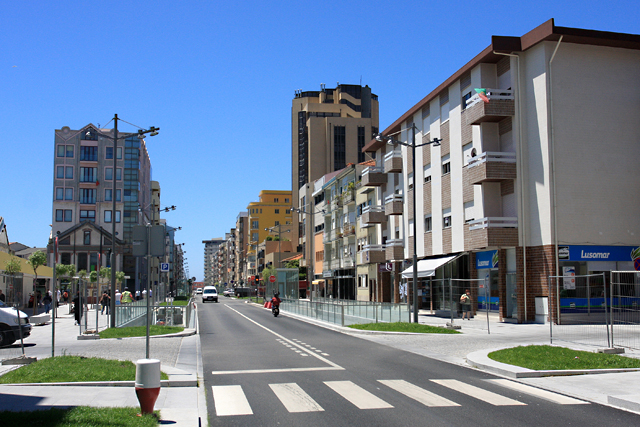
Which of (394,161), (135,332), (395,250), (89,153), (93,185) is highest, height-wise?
(89,153)

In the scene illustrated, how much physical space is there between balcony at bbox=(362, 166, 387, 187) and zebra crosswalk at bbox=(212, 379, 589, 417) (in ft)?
121

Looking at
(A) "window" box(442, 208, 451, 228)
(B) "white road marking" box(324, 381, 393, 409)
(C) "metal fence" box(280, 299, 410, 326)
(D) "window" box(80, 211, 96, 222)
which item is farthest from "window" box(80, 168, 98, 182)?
(B) "white road marking" box(324, 381, 393, 409)

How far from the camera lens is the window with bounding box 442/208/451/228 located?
1420 inches

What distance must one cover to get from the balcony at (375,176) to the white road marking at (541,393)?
1449 inches

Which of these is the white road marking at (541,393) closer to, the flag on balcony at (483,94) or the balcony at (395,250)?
the flag on balcony at (483,94)

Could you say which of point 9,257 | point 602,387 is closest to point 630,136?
point 602,387

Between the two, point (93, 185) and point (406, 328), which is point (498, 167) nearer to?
point (406, 328)

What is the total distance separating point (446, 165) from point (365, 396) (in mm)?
28314

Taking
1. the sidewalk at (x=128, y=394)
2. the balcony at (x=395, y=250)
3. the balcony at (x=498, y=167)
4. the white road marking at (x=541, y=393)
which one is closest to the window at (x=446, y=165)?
the balcony at (x=498, y=167)

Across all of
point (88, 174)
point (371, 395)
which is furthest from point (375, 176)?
point (88, 174)

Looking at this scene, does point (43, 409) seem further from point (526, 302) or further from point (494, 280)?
point (494, 280)

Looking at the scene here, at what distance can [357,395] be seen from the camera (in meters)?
9.91

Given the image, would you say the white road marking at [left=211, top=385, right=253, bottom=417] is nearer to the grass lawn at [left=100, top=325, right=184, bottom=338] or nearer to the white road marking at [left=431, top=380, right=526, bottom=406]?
the white road marking at [left=431, top=380, right=526, bottom=406]

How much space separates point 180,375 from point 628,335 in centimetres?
1153
